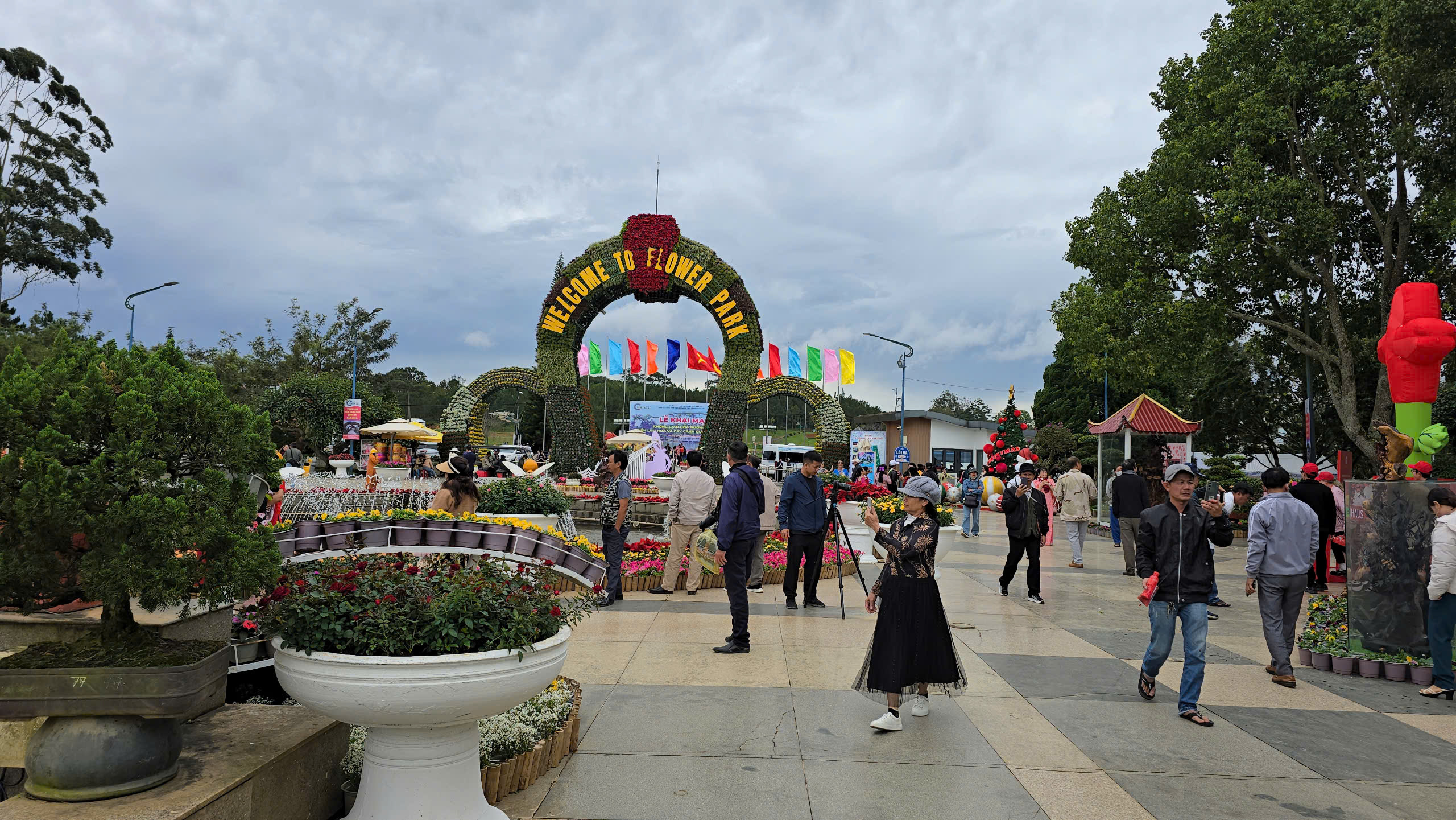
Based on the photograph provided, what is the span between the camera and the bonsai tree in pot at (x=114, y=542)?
8.55 ft

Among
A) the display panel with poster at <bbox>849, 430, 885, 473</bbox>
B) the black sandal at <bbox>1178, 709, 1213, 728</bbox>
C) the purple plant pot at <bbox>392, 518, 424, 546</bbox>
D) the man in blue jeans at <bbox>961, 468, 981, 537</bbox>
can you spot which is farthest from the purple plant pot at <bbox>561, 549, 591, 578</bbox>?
the display panel with poster at <bbox>849, 430, 885, 473</bbox>

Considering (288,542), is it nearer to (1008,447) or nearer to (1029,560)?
(1029,560)

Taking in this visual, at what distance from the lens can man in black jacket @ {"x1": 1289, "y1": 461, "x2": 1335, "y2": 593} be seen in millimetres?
9852

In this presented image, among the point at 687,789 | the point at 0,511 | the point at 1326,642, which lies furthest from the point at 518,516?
the point at 1326,642

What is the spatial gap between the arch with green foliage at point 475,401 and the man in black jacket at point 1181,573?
2146cm

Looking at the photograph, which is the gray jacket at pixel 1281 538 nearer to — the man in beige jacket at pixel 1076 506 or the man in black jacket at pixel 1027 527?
the man in black jacket at pixel 1027 527

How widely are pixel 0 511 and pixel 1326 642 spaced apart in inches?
334

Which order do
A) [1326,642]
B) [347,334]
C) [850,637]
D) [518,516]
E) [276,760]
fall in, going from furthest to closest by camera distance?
[347,334] < [518,516] < [850,637] < [1326,642] < [276,760]

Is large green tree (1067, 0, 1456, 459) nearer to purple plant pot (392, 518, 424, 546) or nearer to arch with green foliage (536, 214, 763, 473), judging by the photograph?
arch with green foliage (536, 214, 763, 473)

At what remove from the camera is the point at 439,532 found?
4496 millimetres

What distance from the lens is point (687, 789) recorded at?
3.97 metres

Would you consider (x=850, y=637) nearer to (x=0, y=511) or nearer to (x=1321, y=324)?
(x=0, y=511)

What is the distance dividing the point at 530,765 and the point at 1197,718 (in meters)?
3.96

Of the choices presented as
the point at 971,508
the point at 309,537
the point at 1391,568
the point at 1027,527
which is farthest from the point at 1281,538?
the point at 971,508
